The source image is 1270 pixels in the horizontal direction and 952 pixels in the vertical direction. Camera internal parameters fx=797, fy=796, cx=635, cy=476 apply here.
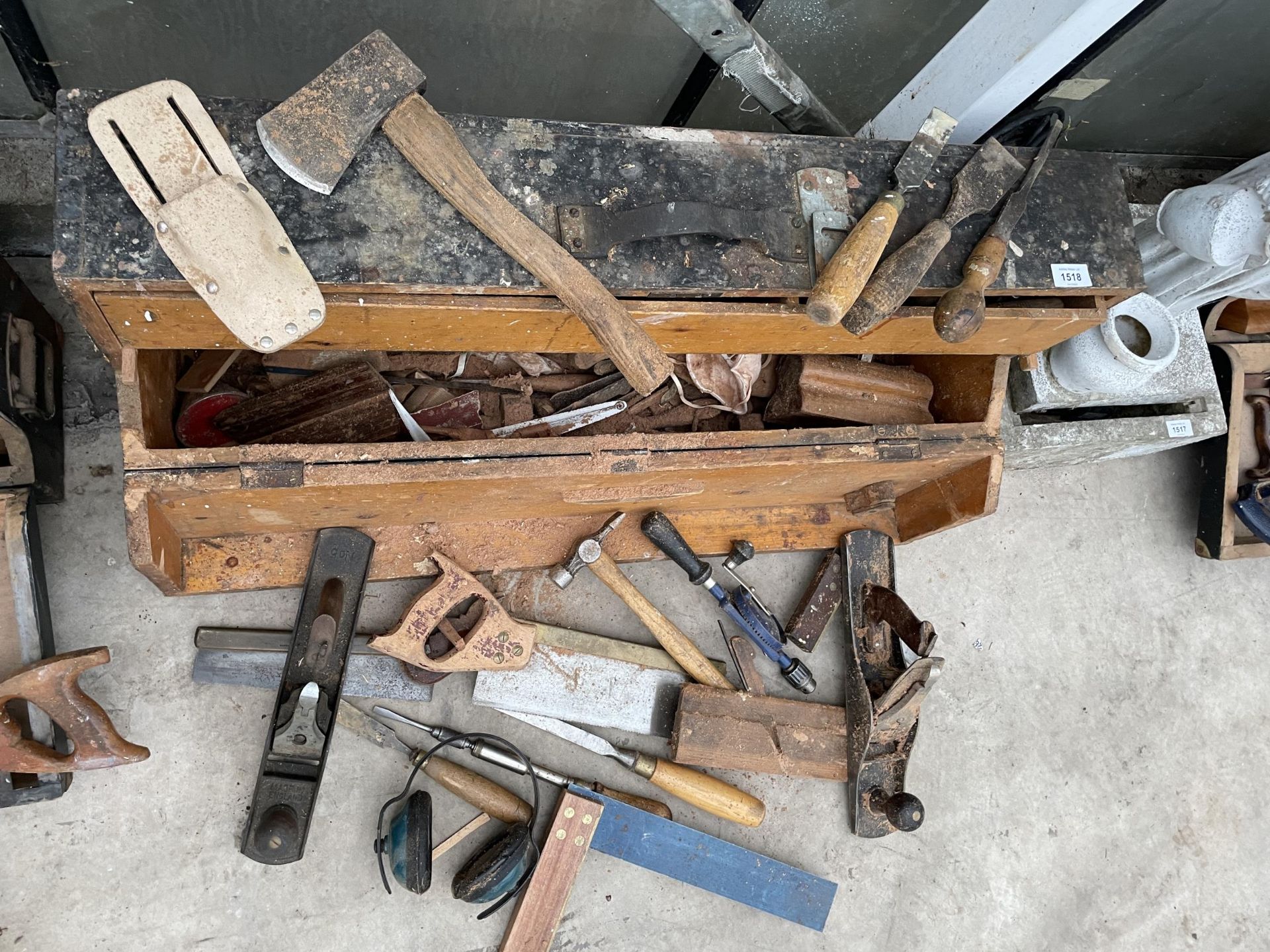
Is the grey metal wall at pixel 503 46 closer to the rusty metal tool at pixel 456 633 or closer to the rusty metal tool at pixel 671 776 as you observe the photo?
the rusty metal tool at pixel 456 633

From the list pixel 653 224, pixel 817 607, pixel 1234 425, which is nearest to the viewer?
pixel 653 224

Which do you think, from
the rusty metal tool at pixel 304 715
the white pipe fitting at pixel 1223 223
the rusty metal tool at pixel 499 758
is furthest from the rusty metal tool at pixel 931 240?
the rusty metal tool at pixel 499 758

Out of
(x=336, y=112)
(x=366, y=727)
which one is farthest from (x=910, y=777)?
(x=336, y=112)

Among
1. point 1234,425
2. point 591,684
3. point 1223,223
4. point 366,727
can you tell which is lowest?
point 366,727

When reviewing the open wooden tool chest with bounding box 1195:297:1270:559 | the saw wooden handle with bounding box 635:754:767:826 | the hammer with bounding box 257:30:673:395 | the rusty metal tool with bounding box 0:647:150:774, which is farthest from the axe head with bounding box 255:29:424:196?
the open wooden tool chest with bounding box 1195:297:1270:559

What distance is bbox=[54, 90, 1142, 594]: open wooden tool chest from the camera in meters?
1.46

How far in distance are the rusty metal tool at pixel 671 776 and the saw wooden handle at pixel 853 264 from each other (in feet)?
4.62

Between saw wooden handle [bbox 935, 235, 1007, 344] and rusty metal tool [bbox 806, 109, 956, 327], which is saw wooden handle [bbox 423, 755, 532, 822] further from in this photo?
saw wooden handle [bbox 935, 235, 1007, 344]

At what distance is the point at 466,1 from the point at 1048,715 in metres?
2.93

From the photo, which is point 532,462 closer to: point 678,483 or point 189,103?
point 678,483

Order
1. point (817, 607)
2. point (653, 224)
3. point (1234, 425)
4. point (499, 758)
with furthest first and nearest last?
point (1234, 425), point (817, 607), point (499, 758), point (653, 224)

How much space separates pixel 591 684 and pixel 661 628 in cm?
27

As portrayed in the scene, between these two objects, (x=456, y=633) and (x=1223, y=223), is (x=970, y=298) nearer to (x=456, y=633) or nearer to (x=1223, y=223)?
(x=1223, y=223)

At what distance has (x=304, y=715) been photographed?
2018 mm
